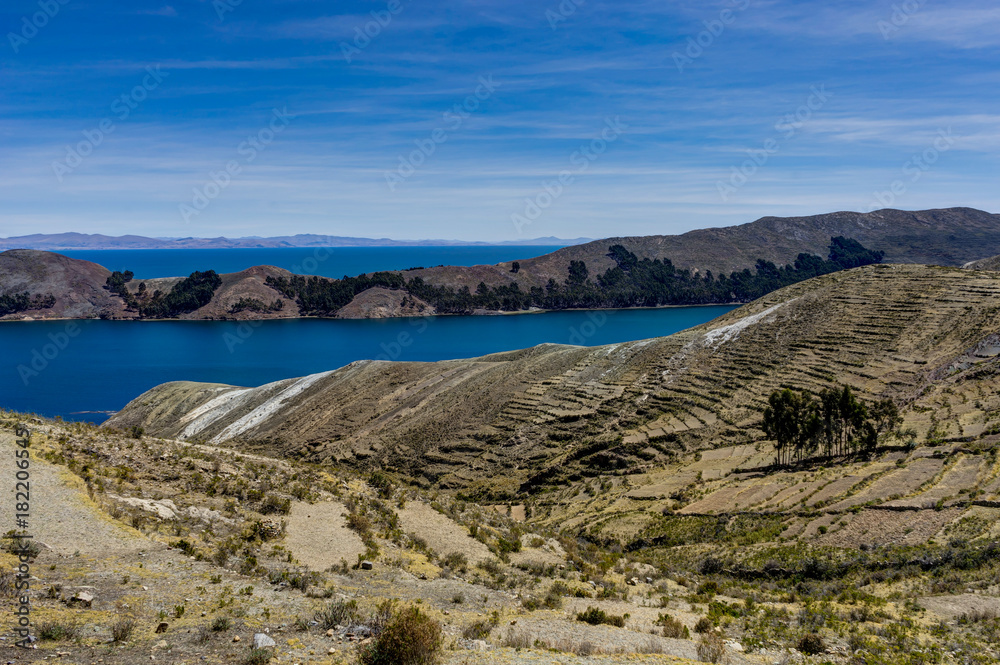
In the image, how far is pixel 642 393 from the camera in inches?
1950

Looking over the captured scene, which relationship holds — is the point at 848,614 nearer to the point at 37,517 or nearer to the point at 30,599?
the point at 30,599

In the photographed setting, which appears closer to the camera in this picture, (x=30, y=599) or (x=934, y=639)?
(x=30, y=599)

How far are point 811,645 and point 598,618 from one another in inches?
182

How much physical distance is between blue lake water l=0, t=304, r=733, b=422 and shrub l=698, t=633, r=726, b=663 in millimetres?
82948

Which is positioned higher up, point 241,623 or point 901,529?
point 241,623

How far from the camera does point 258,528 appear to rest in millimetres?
18250

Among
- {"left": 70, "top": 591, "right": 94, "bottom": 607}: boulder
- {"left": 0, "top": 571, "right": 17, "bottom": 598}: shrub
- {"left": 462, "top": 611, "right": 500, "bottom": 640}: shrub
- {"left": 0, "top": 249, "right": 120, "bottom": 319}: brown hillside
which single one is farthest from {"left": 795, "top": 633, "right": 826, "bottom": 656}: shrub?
{"left": 0, "top": 249, "right": 120, "bottom": 319}: brown hillside

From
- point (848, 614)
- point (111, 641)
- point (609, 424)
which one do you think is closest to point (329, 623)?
point (111, 641)

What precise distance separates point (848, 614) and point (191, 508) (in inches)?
738

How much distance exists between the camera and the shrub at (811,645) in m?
13.5

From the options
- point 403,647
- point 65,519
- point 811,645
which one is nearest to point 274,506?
point 65,519

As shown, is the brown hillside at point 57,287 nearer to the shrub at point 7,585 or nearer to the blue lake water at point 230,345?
the blue lake water at point 230,345

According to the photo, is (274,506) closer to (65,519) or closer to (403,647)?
(65,519)

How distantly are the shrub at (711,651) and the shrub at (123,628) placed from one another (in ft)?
35.2
